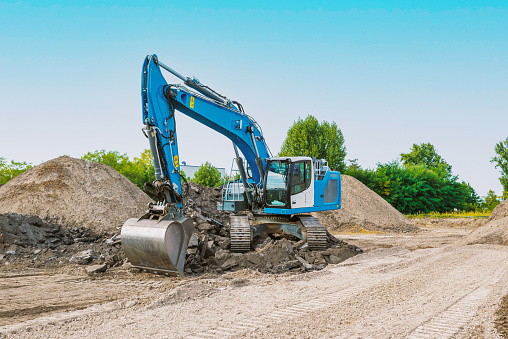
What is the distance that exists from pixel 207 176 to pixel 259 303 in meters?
28.6

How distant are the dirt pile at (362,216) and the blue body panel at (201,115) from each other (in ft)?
37.8

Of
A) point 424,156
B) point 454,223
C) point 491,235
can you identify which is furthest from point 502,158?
point 491,235

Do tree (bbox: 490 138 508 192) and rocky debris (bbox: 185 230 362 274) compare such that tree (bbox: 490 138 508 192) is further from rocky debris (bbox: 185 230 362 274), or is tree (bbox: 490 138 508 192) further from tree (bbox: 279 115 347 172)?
rocky debris (bbox: 185 230 362 274)

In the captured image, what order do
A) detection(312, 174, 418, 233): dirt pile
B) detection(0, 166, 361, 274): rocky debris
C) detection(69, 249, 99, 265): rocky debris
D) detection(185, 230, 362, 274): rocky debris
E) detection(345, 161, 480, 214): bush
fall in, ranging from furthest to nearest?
1. detection(345, 161, 480, 214): bush
2. detection(312, 174, 418, 233): dirt pile
3. detection(69, 249, 99, 265): rocky debris
4. detection(0, 166, 361, 274): rocky debris
5. detection(185, 230, 362, 274): rocky debris

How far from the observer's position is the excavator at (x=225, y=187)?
7.71 m

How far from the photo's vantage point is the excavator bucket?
7449 millimetres

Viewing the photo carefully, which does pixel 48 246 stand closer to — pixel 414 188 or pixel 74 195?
pixel 74 195

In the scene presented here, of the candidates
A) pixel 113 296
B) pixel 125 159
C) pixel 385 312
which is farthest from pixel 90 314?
pixel 125 159

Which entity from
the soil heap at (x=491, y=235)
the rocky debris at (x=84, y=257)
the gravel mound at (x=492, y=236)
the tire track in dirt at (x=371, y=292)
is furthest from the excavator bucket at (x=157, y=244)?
the soil heap at (x=491, y=235)

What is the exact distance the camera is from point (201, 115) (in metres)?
9.45

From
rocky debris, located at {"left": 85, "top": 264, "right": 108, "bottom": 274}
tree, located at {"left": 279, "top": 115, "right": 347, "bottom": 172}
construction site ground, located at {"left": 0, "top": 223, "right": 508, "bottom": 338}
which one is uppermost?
tree, located at {"left": 279, "top": 115, "right": 347, "bottom": 172}

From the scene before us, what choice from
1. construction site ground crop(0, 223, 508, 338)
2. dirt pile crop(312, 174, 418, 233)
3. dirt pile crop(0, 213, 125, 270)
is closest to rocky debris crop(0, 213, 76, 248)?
dirt pile crop(0, 213, 125, 270)

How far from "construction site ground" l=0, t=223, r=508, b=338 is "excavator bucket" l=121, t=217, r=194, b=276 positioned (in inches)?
9.5

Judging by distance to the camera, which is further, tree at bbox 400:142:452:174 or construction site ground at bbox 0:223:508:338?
tree at bbox 400:142:452:174
